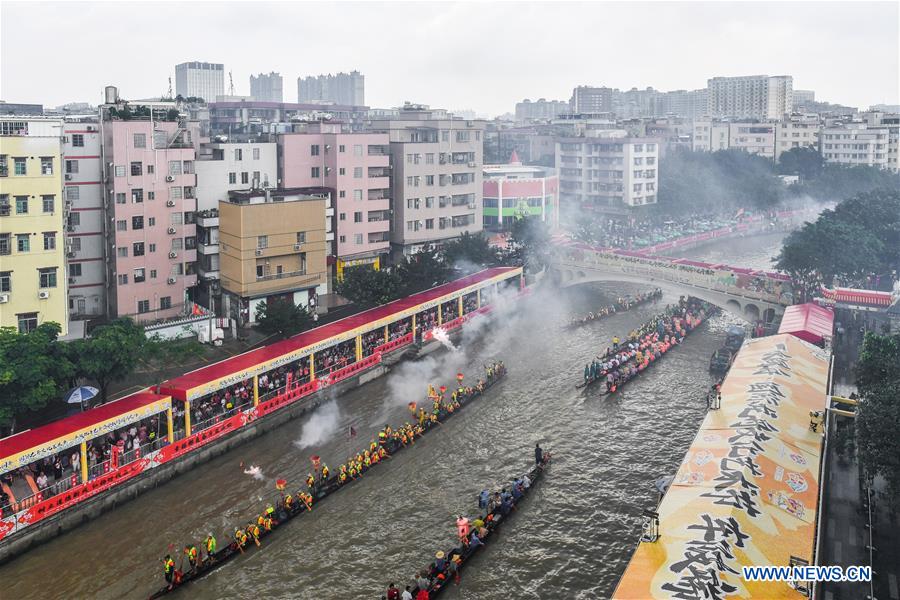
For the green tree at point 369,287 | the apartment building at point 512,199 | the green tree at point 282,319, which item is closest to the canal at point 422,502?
the green tree at point 282,319

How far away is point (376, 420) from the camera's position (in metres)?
42.2

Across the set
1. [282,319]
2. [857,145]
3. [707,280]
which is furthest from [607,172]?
[282,319]

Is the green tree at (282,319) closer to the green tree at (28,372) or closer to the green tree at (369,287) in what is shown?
the green tree at (369,287)

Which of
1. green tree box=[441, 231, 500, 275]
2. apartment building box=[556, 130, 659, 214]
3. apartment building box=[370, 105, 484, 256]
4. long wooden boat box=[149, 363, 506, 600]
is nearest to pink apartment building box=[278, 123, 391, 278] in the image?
apartment building box=[370, 105, 484, 256]

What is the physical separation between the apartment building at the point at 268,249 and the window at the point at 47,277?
475 inches

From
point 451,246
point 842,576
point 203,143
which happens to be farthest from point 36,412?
point 451,246

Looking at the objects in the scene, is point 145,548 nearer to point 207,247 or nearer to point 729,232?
point 207,247

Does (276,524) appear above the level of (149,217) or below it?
below

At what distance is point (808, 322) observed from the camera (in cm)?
4734

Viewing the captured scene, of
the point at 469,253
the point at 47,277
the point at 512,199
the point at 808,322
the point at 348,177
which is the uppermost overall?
the point at 348,177

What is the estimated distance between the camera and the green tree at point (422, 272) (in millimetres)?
58062

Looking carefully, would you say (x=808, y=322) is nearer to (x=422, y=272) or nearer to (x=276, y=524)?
(x=422, y=272)

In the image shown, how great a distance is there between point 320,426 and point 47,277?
48.7ft

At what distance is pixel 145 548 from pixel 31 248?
17.1 meters
